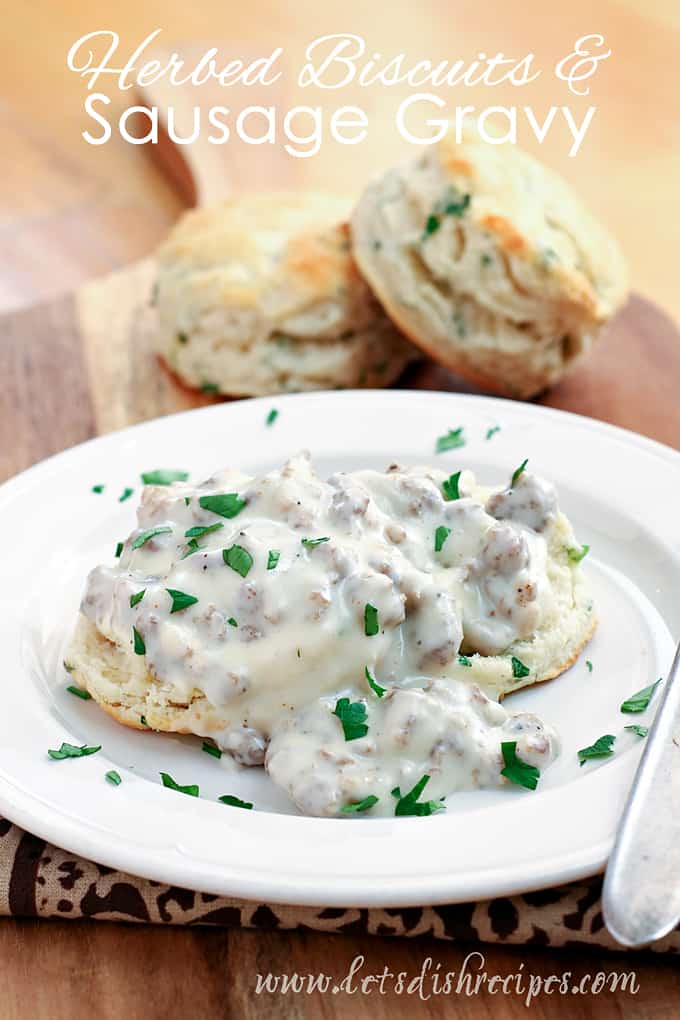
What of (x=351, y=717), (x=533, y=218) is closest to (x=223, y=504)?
(x=351, y=717)

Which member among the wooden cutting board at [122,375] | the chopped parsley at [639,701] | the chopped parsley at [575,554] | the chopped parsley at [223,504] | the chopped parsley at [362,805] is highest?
the chopped parsley at [575,554]

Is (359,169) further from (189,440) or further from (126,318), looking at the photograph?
(189,440)

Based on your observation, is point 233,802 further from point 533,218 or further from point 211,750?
point 533,218

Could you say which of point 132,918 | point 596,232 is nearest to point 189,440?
point 132,918

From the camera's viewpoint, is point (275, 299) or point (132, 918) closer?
point (132, 918)

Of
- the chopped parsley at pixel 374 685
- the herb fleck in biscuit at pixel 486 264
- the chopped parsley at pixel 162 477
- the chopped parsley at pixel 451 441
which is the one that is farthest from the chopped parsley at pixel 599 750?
the herb fleck in biscuit at pixel 486 264

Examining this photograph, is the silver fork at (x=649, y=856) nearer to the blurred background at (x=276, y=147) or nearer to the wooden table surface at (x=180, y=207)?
the wooden table surface at (x=180, y=207)

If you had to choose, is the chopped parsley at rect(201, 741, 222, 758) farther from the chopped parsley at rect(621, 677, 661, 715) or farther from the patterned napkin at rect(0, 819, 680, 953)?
the chopped parsley at rect(621, 677, 661, 715)
